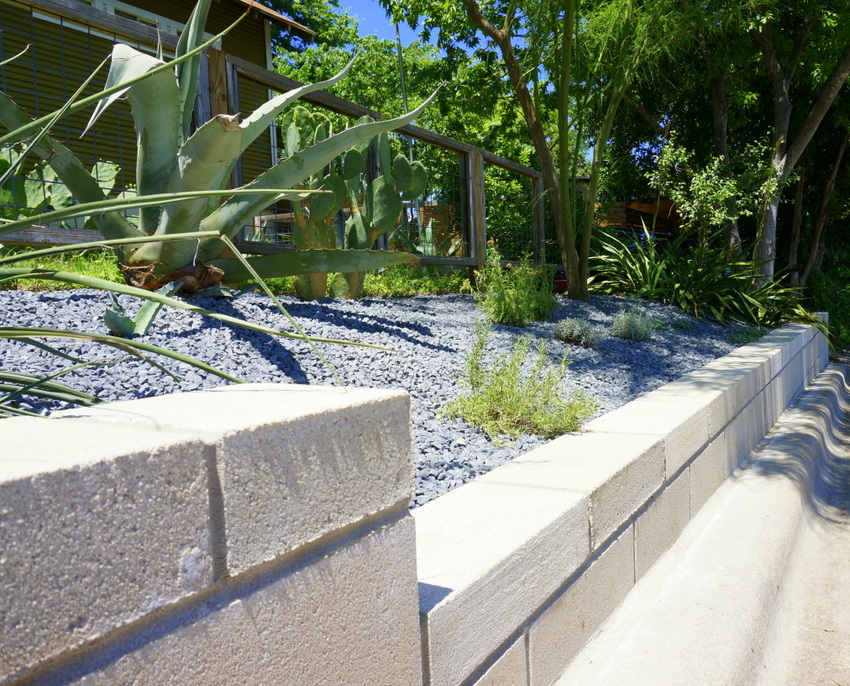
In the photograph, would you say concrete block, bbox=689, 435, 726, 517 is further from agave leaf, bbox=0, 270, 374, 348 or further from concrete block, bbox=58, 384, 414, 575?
agave leaf, bbox=0, 270, 374, 348

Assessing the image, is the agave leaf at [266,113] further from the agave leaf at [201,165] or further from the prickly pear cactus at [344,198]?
the prickly pear cactus at [344,198]

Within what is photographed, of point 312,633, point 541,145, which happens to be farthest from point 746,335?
point 312,633

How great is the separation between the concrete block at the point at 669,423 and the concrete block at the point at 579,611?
50cm

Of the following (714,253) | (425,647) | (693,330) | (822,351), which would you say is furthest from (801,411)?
(425,647)

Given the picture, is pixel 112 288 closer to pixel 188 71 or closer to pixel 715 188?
pixel 188 71

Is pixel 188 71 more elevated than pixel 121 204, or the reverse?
pixel 188 71

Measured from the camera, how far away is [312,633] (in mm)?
1104

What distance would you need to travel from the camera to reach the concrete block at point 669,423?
2896 millimetres

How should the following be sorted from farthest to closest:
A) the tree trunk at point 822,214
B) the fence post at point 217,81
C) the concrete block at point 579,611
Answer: the tree trunk at point 822,214, the fence post at point 217,81, the concrete block at point 579,611

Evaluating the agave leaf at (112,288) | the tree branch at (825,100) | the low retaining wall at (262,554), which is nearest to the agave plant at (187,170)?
the agave leaf at (112,288)

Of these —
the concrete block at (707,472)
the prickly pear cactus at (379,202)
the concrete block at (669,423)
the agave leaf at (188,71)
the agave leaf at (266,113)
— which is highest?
the agave leaf at (188,71)

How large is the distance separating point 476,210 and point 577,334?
7.08 ft

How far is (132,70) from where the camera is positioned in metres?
2.70

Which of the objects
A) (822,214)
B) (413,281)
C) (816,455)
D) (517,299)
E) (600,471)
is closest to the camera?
(600,471)
